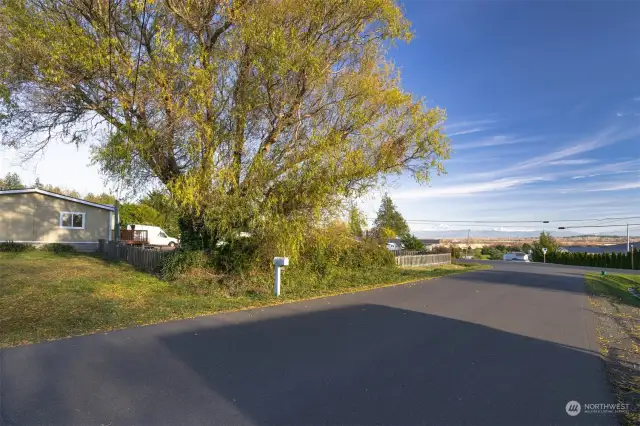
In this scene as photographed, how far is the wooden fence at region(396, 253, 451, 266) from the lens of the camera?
82.9 ft

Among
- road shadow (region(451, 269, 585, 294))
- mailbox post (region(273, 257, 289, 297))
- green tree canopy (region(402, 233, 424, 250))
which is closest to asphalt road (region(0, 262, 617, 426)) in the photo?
mailbox post (region(273, 257, 289, 297))

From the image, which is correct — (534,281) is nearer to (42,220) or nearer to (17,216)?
(42,220)

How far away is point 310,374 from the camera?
475 centimetres

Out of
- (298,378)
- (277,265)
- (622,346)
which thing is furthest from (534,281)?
(298,378)

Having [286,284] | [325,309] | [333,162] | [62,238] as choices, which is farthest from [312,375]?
[62,238]

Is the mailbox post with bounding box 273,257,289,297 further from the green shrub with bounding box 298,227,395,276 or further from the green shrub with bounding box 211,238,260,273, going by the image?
the green shrub with bounding box 298,227,395,276

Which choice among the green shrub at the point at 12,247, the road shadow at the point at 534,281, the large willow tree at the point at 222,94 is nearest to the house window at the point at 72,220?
the green shrub at the point at 12,247

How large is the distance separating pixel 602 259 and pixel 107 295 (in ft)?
159

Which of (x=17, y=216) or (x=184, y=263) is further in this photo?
(x=17, y=216)

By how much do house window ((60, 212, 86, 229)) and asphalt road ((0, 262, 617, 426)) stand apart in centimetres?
2023

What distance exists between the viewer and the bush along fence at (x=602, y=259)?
40.0 metres

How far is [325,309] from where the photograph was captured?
9.03 metres

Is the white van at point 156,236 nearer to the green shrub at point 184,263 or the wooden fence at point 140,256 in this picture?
the wooden fence at point 140,256

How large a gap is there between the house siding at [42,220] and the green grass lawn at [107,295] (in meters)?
8.32
